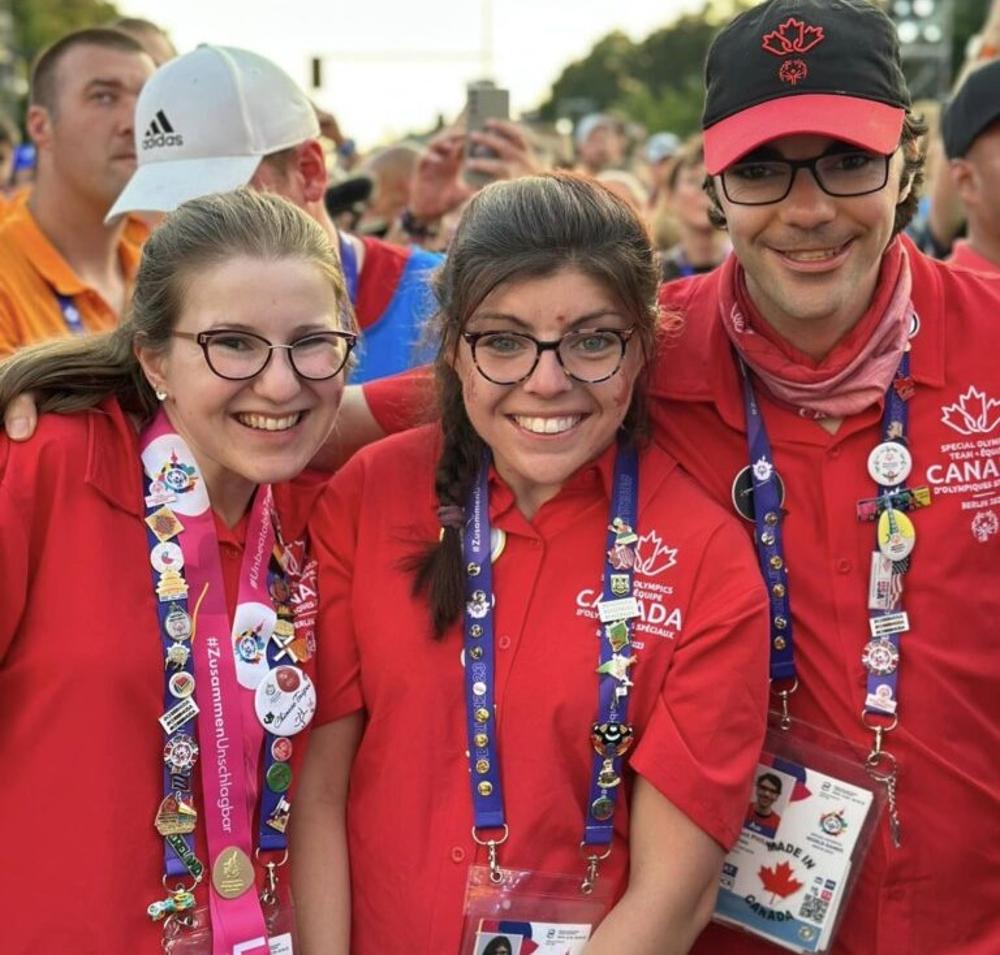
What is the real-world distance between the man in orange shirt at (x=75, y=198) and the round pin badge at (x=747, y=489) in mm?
2723

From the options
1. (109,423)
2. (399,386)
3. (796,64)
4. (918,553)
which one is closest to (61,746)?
(109,423)

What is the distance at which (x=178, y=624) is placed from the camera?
2.78m

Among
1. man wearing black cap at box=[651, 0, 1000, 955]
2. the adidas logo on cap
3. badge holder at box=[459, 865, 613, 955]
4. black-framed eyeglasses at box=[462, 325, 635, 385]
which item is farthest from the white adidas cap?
badge holder at box=[459, 865, 613, 955]

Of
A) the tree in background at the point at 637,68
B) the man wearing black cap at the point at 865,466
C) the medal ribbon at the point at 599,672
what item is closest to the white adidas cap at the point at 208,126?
the man wearing black cap at the point at 865,466

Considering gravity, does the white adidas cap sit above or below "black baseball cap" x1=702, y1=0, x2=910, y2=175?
below

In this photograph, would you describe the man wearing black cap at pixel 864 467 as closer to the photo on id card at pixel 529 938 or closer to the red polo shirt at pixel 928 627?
the red polo shirt at pixel 928 627

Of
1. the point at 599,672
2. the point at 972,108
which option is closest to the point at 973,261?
the point at 972,108

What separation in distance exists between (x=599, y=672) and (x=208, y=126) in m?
2.13

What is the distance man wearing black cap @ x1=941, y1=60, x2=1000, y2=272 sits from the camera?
4.50 metres

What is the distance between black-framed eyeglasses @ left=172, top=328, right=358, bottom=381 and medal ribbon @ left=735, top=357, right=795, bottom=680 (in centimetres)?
93

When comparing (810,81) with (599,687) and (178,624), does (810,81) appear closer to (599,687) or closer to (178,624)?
(599,687)

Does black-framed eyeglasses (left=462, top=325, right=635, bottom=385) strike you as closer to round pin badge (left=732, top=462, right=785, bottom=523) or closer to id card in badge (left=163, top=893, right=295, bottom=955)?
round pin badge (left=732, top=462, right=785, bottom=523)

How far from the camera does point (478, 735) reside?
281cm

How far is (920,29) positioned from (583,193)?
2951 cm
